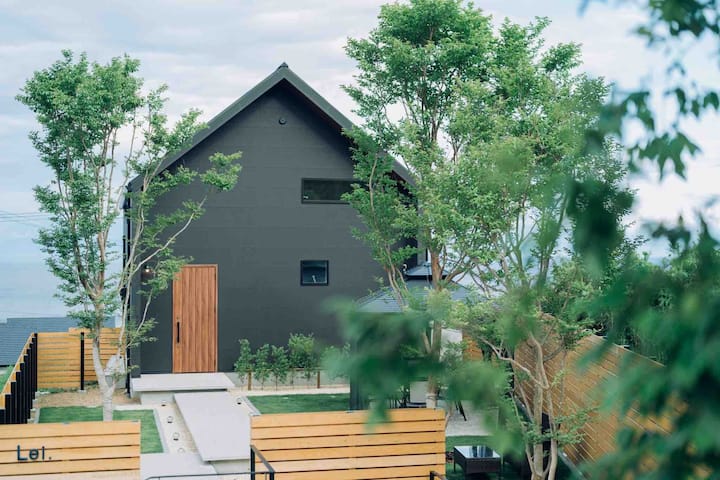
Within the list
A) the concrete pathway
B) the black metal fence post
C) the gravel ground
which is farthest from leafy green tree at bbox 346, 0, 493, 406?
the black metal fence post

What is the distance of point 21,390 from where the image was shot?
12289mm

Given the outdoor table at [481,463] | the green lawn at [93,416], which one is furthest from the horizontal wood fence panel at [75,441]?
the outdoor table at [481,463]

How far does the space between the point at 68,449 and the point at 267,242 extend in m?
8.43

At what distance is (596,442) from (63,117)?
28.4ft

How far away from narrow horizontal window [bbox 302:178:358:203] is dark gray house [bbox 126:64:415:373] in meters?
0.02

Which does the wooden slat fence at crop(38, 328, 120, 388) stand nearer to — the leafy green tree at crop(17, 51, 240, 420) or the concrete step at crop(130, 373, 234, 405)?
the concrete step at crop(130, 373, 234, 405)

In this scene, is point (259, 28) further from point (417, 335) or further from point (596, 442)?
point (417, 335)

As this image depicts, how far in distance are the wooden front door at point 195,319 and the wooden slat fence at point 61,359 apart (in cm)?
123

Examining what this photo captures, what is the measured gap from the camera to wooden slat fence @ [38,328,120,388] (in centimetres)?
1675

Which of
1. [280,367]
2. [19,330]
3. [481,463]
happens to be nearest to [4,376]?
[280,367]

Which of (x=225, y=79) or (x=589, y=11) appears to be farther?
(x=225, y=79)

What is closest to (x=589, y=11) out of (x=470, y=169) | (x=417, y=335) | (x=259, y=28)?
(x=417, y=335)

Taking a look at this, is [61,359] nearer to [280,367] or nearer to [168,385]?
[168,385]

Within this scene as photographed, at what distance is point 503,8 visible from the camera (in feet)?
44.4
